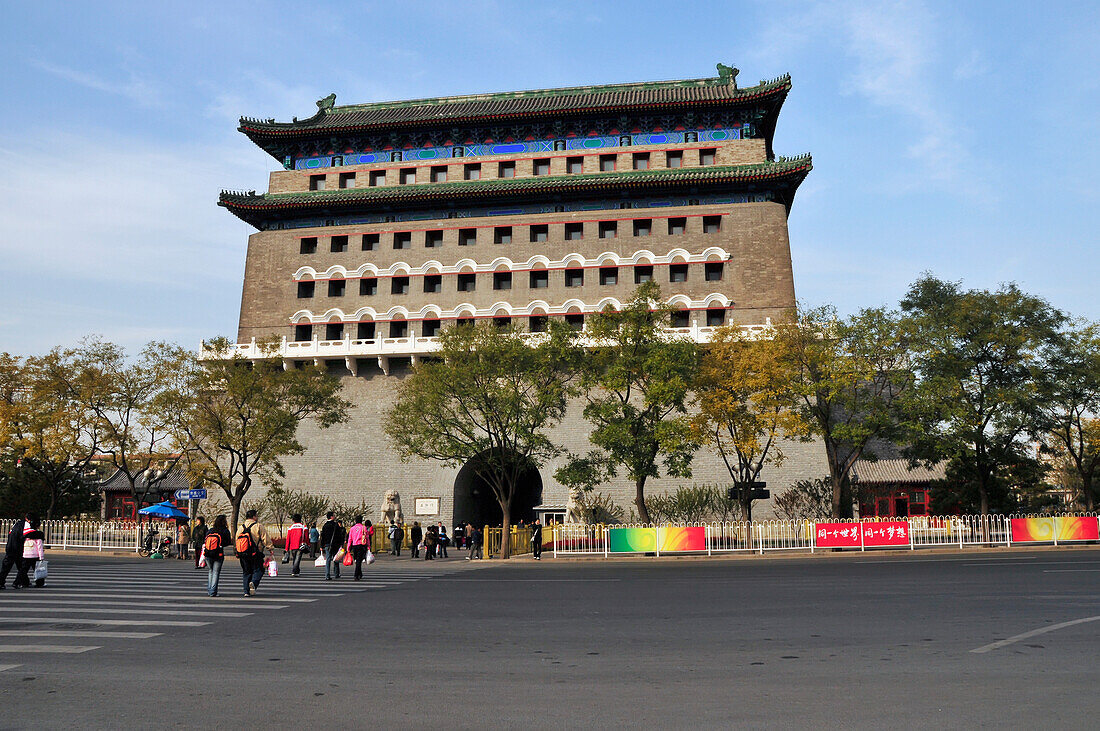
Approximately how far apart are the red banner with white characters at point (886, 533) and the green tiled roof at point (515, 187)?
22811 mm

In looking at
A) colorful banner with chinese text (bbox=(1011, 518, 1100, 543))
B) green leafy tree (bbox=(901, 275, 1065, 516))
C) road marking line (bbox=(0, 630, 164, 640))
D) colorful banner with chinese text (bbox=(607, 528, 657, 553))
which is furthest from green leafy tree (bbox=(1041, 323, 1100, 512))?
road marking line (bbox=(0, 630, 164, 640))

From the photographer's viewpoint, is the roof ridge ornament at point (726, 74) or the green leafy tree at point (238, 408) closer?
the green leafy tree at point (238, 408)

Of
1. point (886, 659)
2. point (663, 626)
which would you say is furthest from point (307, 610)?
point (886, 659)

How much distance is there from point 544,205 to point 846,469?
24133 millimetres

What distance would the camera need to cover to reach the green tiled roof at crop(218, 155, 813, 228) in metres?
45.5

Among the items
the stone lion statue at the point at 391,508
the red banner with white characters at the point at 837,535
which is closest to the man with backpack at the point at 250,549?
the red banner with white characters at the point at 837,535

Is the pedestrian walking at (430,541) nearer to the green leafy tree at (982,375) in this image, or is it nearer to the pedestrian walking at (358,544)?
the pedestrian walking at (358,544)

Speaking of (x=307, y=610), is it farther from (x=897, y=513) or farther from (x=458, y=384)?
(x=897, y=513)

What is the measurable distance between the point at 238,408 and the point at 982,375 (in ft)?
103

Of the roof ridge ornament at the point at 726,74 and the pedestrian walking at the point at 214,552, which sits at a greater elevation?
the roof ridge ornament at the point at 726,74

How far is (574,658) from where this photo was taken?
28.2 feet

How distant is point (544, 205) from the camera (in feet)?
160

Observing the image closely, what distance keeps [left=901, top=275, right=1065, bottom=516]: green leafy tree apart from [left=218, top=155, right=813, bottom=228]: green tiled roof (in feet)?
44.3

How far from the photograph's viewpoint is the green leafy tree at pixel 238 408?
33.5 metres
